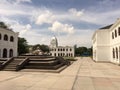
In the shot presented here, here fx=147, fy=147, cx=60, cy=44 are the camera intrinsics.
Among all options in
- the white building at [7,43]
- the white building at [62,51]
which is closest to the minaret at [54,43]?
the white building at [62,51]

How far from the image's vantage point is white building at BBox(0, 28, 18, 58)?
31064 millimetres

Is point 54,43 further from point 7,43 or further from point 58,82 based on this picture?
point 58,82

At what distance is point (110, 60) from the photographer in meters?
31.5

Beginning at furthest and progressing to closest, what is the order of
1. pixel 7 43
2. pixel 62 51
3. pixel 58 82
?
pixel 62 51 < pixel 7 43 < pixel 58 82

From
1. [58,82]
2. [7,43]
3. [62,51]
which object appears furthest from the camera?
[62,51]

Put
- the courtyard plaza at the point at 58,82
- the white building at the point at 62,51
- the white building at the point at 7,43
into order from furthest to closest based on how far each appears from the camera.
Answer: the white building at the point at 62,51 → the white building at the point at 7,43 → the courtyard plaza at the point at 58,82

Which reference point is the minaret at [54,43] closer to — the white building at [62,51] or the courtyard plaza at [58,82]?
the white building at [62,51]

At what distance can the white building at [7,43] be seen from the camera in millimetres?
31064

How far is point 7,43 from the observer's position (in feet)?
109

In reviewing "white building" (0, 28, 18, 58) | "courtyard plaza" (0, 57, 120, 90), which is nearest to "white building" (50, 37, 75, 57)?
"white building" (0, 28, 18, 58)

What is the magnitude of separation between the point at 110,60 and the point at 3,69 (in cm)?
2274

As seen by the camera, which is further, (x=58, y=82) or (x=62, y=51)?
(x=62, y=51)

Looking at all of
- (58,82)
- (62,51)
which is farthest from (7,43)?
(62,51)

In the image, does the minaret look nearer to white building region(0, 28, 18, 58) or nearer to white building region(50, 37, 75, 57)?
white building region(50, 37, 75, 57)
